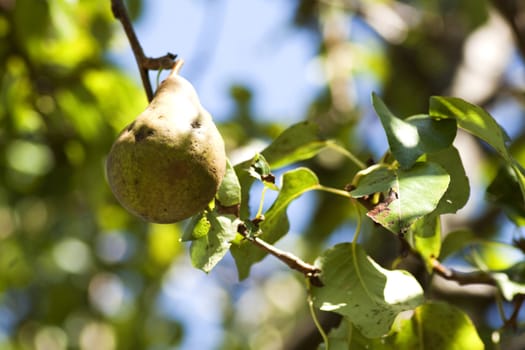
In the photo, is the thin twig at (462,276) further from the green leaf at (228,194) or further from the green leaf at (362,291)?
the green leaf at (228,194)

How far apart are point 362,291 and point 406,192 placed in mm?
137

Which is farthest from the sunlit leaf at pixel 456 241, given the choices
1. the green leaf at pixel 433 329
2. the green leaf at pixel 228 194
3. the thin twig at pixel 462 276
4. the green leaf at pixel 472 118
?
the green leaf at pixel 228 194

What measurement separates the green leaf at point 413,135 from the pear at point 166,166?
0.67ft

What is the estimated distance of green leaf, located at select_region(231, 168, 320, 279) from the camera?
1081 millimetres

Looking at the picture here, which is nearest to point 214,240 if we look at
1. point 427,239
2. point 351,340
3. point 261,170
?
point 261,170

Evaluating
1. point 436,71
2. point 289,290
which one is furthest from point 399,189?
point 289,290

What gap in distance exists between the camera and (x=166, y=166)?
873 millimetres

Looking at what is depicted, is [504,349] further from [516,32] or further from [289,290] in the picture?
[289,290]

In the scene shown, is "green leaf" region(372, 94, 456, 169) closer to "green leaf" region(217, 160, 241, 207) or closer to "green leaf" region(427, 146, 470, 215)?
"green leaf" region(427, 146, 470, 215)

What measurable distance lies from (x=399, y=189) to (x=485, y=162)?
6.21 ft

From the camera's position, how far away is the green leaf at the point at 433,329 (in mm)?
1075

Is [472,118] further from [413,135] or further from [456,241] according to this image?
[456,241]

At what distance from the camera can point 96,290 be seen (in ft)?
10.5

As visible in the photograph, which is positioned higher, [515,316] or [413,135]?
[413,135]
